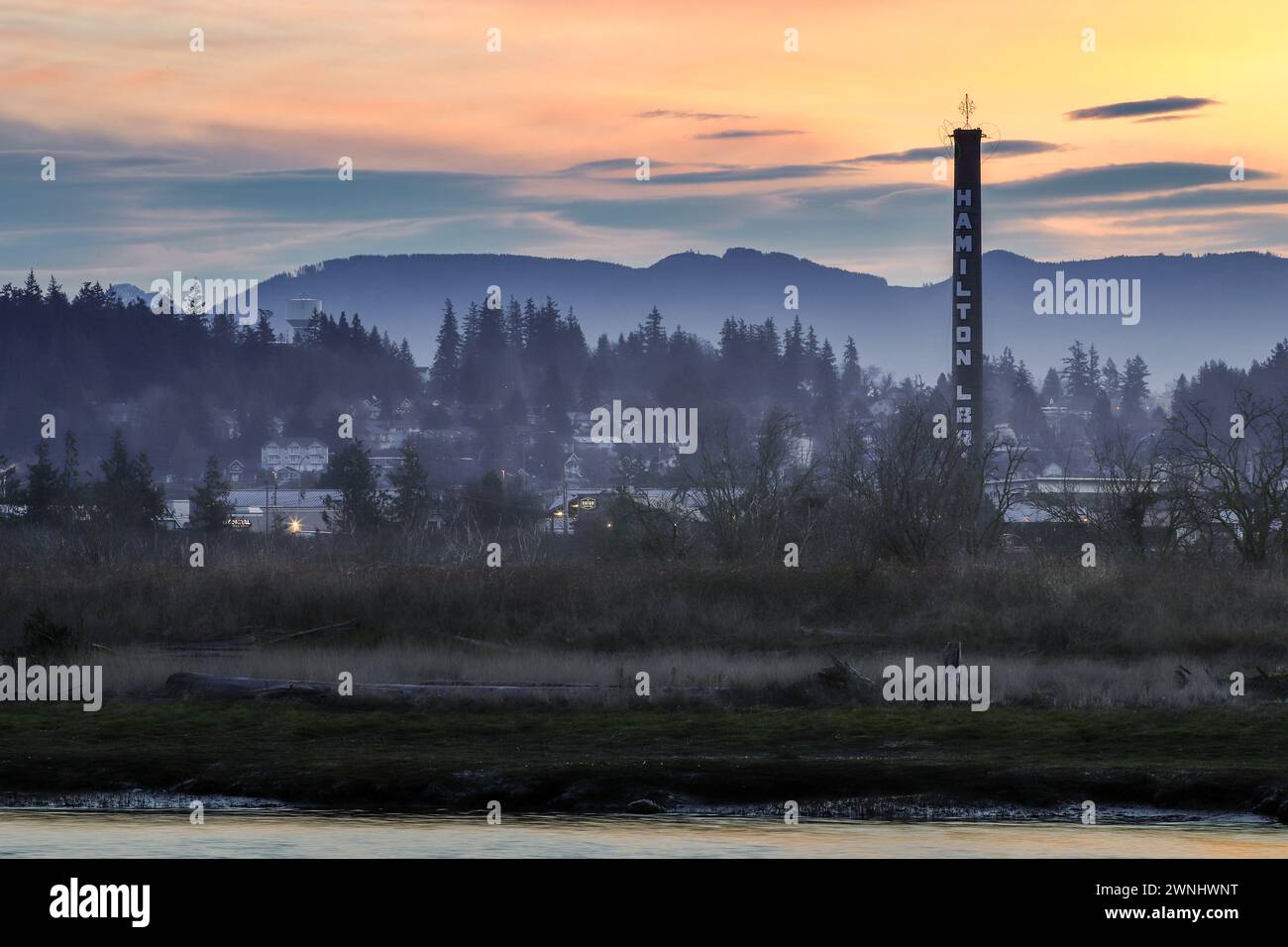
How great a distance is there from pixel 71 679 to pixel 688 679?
33.3 feet

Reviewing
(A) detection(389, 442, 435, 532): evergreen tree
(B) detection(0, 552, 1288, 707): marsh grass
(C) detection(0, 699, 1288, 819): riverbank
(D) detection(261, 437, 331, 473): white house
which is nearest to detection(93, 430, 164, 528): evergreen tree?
(A) detection(389, 442, 435, 532): evergreen tree

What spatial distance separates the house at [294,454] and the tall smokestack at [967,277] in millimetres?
98650

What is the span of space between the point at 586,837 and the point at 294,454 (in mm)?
167896

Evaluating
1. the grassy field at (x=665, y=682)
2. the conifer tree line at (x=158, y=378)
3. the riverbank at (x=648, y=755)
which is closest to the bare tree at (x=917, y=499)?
the grassy field at (x=665, y=682)

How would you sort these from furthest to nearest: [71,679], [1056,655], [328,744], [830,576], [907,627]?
[830,576] → [907,627] → [1056,655] → [71,679] → [328,744]

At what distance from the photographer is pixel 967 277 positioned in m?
86.8

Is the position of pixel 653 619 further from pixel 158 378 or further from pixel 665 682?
pixel 158 378

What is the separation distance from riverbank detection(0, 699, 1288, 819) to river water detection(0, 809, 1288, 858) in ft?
2.81

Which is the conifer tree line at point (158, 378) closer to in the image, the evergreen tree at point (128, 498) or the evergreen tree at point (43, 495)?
the evergreen tree at point (128, 498)

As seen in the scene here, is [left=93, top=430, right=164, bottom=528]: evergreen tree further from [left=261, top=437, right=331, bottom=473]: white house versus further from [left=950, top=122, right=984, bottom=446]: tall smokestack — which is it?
[left=261, top=437, right=331, bottom=473]: white house
